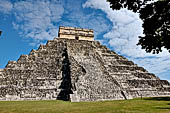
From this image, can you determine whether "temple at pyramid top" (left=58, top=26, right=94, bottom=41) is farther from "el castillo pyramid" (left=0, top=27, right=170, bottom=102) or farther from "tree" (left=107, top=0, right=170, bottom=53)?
"tree" (left=107, top=0, right=170, bottom=53)

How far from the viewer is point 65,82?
59.3 ft

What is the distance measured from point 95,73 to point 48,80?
5161mm

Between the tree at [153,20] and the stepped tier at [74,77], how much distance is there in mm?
9985

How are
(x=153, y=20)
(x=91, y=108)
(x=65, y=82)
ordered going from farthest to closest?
(x=65, y=82)
(x=91, y=108)
(x=153, y=20)

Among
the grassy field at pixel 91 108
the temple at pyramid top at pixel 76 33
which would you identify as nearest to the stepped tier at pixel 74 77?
the temple at pyramid top at pixel 76 33

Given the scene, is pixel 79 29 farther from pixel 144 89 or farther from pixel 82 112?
pixel 82 112

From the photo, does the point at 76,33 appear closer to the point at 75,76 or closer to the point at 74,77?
the point at 75,76

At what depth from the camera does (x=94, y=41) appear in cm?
2817

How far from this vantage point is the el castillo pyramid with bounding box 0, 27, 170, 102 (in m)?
16.1

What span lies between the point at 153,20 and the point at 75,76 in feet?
43.7

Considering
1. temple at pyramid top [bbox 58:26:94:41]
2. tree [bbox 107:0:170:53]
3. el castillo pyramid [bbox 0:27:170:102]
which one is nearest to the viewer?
tree [bbox 107:0:170:53]

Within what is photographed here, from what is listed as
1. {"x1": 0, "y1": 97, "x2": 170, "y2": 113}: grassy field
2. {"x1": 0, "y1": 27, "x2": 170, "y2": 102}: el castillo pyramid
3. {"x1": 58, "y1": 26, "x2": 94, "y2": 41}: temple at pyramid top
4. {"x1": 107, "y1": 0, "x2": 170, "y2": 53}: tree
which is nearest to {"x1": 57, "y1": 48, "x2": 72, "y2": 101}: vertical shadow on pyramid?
{"x1": 0, "y1": 27, "x2": 170, "y2": 102}: el castillo pyramid

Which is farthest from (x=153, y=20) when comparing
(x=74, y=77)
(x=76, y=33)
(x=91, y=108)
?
(x=76, y=33)

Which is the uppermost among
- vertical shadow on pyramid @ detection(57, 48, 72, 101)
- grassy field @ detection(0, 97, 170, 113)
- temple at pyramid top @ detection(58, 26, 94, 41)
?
temple at pyramid top @ detection(58, 26, 94, 41)
